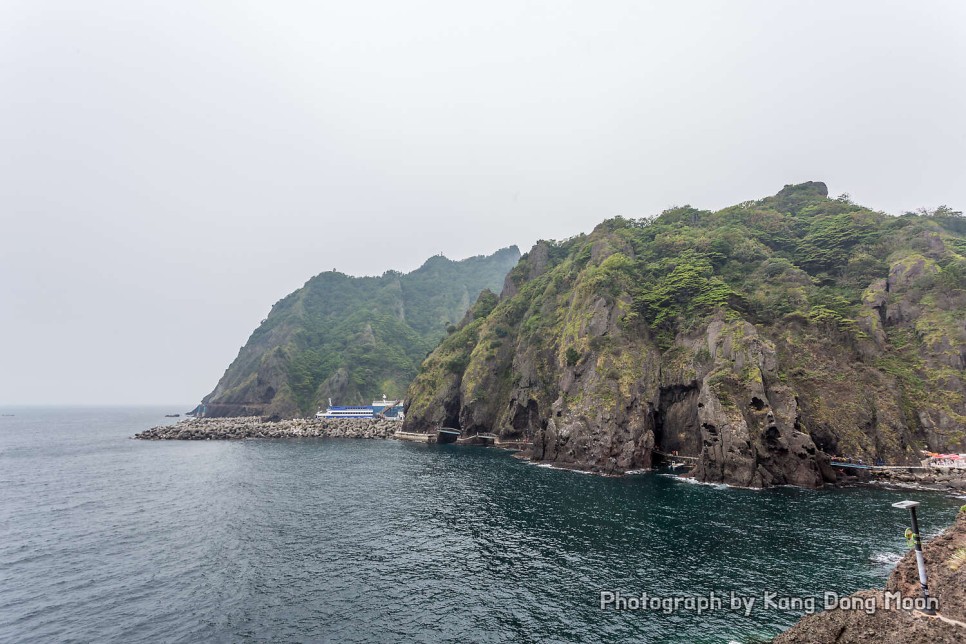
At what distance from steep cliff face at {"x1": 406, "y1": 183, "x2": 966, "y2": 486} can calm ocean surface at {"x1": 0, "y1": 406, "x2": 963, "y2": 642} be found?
1025cm

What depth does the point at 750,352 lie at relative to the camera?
6456 centimetres

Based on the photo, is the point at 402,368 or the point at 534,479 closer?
the point at 534,479

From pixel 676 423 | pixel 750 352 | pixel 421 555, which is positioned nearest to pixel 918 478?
pixel 750 352

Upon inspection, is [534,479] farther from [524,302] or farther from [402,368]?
[402,368]

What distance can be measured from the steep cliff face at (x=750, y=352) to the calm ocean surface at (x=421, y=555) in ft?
33.6

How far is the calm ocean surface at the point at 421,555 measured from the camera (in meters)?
24.6

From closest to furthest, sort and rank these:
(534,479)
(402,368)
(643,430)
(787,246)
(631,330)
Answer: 1. (534,479)
2. (643,430)
3. (631,330)
4. (787,246)
5. (402,368)

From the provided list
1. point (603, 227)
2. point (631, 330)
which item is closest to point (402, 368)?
point (603, 227)

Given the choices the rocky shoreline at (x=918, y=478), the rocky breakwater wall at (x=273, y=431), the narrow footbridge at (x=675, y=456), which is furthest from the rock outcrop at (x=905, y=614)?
the rocky breakwater wall at (x=273, y=431)

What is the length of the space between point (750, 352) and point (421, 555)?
61.3 meters

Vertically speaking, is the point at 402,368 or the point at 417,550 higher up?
the point at 402,368

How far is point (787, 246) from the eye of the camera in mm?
94000

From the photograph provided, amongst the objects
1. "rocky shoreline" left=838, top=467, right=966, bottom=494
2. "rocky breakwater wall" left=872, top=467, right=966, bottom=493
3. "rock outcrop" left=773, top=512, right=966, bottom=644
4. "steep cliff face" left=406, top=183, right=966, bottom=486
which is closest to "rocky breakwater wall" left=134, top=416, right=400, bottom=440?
"steep cliff face" left=406, top=183, right=966, bottom=486

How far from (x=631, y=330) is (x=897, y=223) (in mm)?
67371
